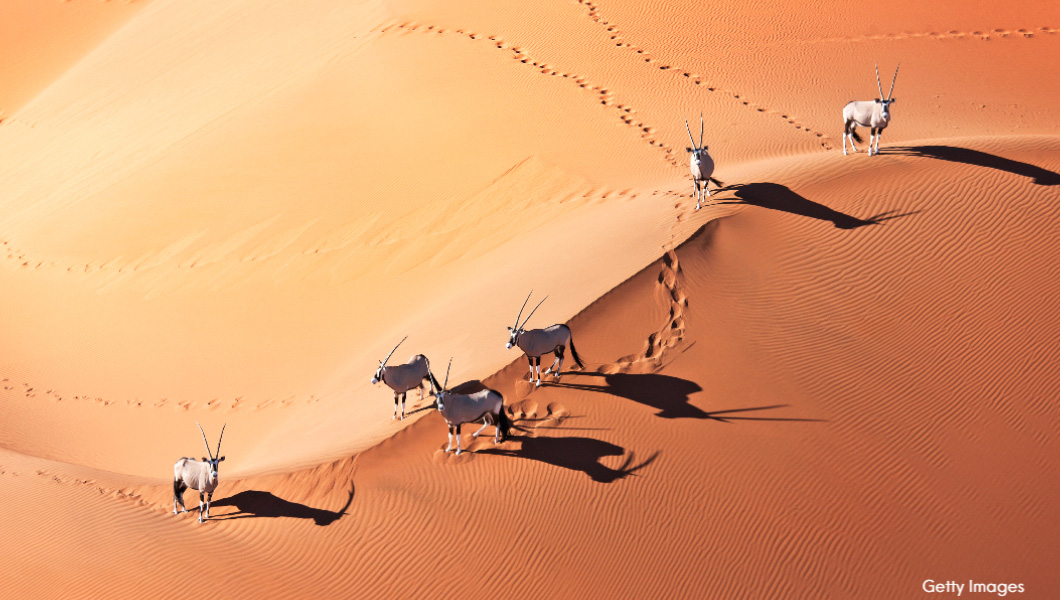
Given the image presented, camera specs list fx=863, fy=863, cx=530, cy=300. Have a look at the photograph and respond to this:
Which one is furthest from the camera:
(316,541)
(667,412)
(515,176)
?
(515,176)

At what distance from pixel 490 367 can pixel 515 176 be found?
23.2ft

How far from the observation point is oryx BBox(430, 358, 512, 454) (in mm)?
9891

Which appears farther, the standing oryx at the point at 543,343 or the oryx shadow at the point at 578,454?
the standing oryx at the point at 543,343

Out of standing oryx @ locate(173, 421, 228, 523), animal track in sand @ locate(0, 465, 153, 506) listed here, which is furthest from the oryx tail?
animal track in sand @ locate(0, 465, 153, 506)

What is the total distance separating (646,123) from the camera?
62.8 feet

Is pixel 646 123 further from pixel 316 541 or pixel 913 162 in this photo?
pixel 316 541

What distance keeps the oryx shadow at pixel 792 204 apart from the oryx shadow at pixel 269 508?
7.79 meters

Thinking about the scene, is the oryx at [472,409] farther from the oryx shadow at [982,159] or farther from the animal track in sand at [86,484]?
the oryx shadow at [982,159]

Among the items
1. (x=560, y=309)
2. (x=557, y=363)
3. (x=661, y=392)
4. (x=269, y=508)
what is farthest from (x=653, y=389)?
(x=269, y=508)

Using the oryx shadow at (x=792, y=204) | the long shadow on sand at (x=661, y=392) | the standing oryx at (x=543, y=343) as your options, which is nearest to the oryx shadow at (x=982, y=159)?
the oryx shadow at (x=792, y=204)

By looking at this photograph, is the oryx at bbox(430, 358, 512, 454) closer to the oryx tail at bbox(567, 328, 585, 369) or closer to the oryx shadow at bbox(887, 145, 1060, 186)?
the oryx tail at bbox(567, 328, 585, 369)

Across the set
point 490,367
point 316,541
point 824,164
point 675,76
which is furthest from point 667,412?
point 675,76

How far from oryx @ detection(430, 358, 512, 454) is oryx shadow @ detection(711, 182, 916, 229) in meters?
5.82

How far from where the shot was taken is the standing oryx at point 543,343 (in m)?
10.7
